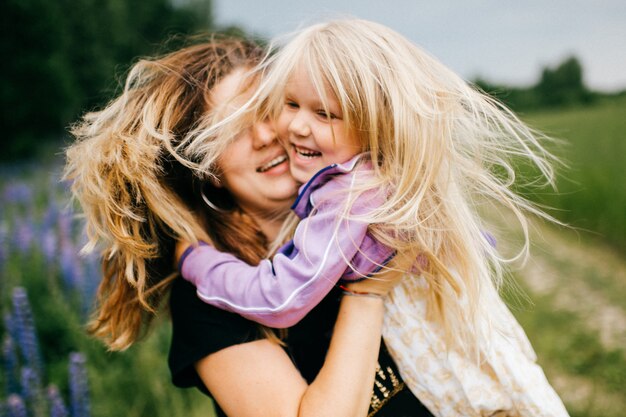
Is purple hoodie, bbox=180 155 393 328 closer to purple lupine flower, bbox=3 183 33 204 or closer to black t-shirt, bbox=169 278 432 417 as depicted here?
black t-shirt, bbox=169 278 432 417

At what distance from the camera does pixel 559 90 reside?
58875mm

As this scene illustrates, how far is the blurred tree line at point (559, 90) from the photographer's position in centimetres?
5212

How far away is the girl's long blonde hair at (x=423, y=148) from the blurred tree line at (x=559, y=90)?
2032 inches

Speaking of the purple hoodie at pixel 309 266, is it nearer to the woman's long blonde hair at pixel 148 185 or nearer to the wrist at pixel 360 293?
the wrist at pixel 360 293

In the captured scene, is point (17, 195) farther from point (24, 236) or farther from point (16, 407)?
point (16, 407)

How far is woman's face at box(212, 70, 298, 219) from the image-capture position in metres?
1.90

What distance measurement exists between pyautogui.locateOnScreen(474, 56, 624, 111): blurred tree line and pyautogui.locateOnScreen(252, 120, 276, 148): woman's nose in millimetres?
51750

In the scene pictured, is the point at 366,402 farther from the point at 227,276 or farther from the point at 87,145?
the point at 87,145

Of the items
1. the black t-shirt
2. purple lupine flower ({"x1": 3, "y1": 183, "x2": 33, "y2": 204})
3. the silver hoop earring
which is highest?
the silver hoop earring

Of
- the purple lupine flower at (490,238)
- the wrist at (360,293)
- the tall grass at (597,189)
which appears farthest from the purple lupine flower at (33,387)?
the tall grass at (597,189)

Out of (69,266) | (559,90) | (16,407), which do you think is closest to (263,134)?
(16,407)

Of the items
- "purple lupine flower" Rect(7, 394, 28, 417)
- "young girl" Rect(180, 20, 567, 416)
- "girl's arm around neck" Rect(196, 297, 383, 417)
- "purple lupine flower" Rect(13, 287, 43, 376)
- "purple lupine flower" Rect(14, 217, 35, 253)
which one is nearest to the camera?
"girl's arm around neck" Rect(196, 297, 383, 417)

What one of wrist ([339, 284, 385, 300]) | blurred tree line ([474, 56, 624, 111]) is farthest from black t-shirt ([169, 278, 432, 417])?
blurred tree line ([474, 56, 624, 111])

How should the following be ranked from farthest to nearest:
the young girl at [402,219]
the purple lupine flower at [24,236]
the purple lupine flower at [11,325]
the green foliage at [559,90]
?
the green foliage at [559,90]
the purple lupine flower at [24,236]
the purple lupine flower at [11,325]
the young girl at [402,219]
